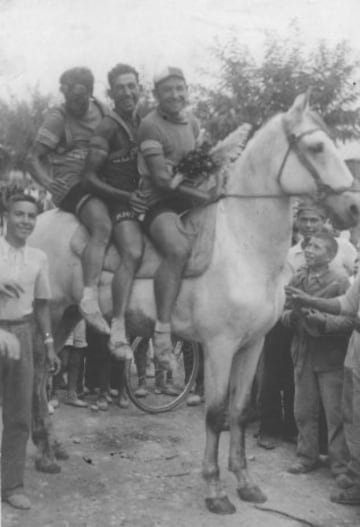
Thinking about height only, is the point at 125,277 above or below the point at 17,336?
above

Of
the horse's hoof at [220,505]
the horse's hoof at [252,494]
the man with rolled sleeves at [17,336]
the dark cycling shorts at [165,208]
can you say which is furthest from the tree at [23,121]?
the horse's hoof at [220,505]

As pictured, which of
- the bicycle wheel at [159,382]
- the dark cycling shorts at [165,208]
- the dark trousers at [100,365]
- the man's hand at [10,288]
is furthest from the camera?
the dark trousers at [100,365]

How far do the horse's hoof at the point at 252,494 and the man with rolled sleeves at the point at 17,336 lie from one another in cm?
155

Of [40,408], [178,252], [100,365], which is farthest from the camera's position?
[100,365]

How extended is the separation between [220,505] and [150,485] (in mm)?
667

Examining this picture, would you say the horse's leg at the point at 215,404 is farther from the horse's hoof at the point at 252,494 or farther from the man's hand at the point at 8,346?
the man's hand at the point at 8,346

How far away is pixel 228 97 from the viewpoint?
40.4ft

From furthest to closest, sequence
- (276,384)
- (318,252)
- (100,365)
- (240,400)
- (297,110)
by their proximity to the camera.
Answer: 1. (100,365)
2. (276,384)
3. (318,252)
4. (240,400)
5. (297,110)

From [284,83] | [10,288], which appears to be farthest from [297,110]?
[284,83]

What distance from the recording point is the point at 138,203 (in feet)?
15.5

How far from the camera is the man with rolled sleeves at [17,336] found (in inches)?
164

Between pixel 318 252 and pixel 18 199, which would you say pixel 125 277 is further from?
pixel 318 252

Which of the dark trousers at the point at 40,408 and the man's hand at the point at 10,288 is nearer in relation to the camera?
the man's hand at the point at 10,288

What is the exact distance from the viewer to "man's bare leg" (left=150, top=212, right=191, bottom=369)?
448cm
